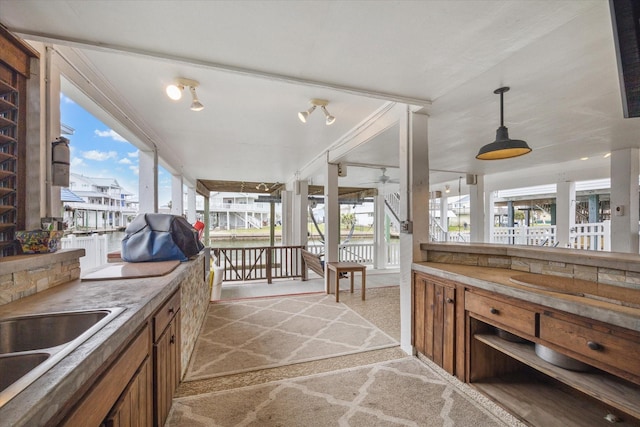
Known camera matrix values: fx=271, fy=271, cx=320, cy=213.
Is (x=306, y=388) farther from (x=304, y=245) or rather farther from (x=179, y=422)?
(x=304, y=245)

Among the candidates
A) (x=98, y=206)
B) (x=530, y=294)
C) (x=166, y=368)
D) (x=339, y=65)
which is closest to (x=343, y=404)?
(x=166, y=368)

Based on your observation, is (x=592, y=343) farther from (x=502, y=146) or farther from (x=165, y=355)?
(x=165, y=355)

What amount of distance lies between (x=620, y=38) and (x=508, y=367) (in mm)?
2211

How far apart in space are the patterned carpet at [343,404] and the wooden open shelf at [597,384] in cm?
44

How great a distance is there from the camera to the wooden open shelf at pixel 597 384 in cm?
125

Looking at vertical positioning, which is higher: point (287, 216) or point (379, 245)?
point (287, 216)

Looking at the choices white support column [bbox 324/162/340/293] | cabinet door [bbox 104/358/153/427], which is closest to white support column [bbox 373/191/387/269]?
white support column [bbox 324/162/340/293]

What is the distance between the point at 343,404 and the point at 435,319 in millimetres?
1010

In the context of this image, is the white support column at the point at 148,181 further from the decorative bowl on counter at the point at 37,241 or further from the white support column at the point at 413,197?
the white support column at the point at 413,197

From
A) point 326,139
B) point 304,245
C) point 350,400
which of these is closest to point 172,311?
point 350,400

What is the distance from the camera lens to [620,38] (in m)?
1.23

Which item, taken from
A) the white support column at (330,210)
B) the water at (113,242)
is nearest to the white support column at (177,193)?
the water at (113,242)

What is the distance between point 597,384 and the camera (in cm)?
138

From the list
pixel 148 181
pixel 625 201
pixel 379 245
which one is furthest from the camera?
pixel 379 245
